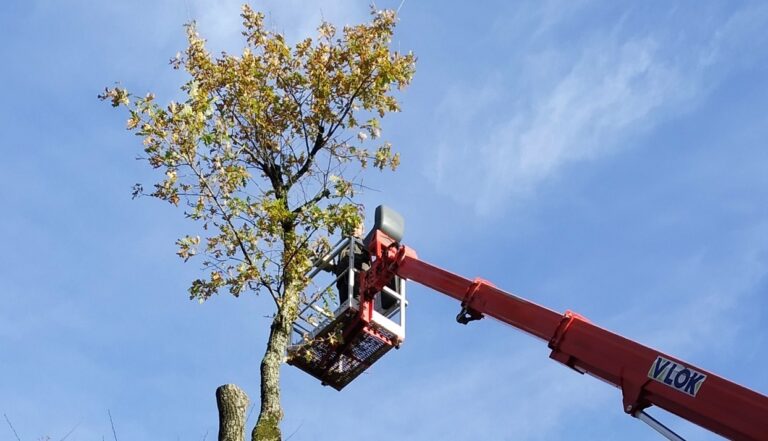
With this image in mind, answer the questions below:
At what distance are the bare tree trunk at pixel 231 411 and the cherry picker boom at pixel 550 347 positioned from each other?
161cm

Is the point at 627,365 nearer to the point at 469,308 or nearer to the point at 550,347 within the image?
the point at 550,347

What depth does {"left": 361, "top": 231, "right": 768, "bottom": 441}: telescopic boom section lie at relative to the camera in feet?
32.3

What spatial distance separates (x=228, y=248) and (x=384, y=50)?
10.7ft

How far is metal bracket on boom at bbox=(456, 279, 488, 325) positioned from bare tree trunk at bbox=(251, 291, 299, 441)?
187 centimetres

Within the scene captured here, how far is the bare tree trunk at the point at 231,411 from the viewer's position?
1074cm

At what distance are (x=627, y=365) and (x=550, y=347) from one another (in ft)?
3.38

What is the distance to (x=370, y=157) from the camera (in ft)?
46.4

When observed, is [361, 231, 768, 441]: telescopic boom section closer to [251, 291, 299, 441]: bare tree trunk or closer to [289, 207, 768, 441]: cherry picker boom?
[289, 207, 768, 441]: cherry picker boom

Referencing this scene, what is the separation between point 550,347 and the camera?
11.7 metres

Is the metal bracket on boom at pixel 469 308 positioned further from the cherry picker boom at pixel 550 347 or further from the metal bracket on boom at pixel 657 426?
the metal bracket on boom at pixel 657 426

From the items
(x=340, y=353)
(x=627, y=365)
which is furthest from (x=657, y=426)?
(x=340, y=353)

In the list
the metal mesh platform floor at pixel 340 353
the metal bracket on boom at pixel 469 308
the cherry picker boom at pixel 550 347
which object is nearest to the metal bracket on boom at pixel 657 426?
the cherry picker boom at pixel 550 347

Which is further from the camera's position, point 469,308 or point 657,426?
point 469,308

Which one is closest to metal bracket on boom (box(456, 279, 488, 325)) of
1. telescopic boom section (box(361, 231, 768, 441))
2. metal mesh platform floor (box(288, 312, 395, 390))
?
telescopic boom section (box(361, 231, 768, 441))
